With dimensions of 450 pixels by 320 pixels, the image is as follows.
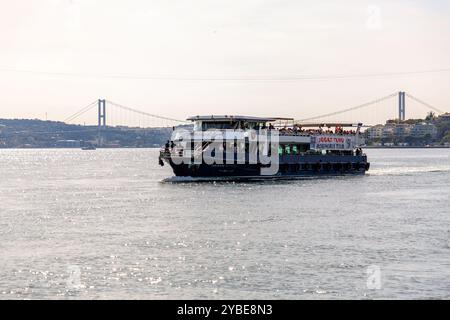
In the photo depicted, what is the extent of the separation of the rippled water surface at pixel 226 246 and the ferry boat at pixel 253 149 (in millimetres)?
11947

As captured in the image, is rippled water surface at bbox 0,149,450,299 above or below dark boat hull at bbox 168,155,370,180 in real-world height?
below

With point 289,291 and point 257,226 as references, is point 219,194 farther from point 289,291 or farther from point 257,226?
point 289,291

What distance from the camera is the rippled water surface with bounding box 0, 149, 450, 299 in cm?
2664

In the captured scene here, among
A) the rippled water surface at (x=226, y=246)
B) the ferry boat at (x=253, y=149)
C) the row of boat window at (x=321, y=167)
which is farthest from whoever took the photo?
the row of boat window at (x=321, y=167)

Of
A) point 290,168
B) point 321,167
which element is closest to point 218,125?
point 290,168

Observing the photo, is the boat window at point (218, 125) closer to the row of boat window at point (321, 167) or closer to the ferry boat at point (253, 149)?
the ferry boat at point (253, 149)

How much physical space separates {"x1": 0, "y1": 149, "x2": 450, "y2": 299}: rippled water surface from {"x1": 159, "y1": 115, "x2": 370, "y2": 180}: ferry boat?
1195 cm

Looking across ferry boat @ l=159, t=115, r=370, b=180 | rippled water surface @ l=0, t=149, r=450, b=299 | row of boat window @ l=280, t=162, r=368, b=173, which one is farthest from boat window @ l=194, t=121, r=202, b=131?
rippled water surface @ l=0, t=149, r=450, b=299

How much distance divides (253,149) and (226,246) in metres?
45.0

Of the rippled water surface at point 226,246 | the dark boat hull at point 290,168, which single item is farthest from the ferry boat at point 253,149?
the rippled water surface at point 226,246

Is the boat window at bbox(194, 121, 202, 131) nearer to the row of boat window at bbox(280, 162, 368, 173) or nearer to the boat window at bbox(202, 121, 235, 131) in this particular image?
the boat window at bbox(202, 121, 235, 131)

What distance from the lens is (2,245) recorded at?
1425 inches

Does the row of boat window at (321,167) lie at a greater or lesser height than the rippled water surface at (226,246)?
greater

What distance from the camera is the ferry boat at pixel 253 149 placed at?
76.4 meters
